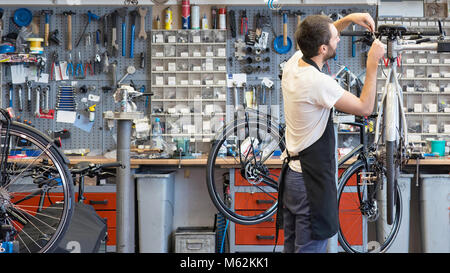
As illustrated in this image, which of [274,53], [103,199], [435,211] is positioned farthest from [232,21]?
[435,211]

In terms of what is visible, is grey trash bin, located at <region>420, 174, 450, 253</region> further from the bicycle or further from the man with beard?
the man with beard

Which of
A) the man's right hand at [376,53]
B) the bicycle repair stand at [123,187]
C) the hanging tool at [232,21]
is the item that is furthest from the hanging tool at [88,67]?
the man's right hand at [376,53]

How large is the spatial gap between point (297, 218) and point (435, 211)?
7.57 ft

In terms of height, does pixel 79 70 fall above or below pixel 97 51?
below

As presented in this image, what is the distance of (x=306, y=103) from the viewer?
89.9 inches

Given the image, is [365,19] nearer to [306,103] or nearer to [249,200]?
[306,103]

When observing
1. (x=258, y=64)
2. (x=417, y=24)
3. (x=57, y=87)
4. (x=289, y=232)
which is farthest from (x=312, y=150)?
(x=57, y=87)

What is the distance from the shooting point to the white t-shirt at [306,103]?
2.22 m

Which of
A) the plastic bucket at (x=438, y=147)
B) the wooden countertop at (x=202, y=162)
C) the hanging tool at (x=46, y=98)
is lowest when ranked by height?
the wooden countertop at (x=202, y=162)

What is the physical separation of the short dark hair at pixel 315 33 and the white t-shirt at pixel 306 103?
10 cm

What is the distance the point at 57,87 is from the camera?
5004 millimetres

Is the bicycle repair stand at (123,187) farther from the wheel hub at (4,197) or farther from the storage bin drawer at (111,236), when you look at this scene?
Answer: the storage bin drawer at (111,236)

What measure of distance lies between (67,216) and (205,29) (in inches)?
112

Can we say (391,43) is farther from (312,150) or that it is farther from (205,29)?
(205,29)
